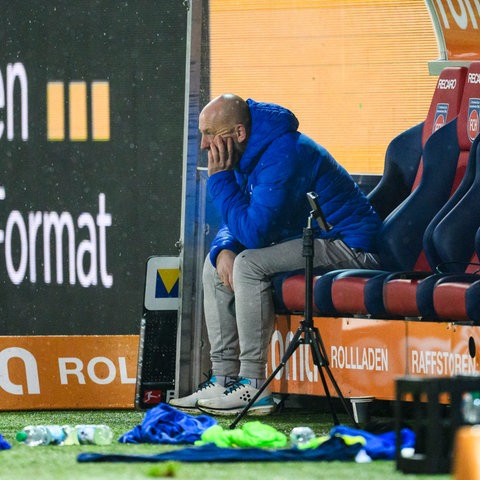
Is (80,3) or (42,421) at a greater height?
(80,3)

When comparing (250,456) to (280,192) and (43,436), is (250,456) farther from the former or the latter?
(280,192)

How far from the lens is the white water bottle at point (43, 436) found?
4.82 metres

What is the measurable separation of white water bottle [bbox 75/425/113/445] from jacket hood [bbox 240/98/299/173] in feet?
5.34

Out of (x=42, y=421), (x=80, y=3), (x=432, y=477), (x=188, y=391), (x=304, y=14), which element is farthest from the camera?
(x=80, y=3)

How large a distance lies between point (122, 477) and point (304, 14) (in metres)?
3.52

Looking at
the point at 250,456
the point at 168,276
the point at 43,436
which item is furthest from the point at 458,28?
the point at 250,456

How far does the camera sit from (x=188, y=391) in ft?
21.6

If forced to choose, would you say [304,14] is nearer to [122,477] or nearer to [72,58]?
[72,58]

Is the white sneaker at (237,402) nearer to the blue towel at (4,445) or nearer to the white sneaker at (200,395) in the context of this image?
the white sneaker at (200,395)

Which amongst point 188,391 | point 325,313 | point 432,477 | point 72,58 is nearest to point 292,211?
point 325,313

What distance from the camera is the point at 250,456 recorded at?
171 inches

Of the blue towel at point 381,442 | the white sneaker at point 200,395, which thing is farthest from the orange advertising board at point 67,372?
the blue towel at point 381,442

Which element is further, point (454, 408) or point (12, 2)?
point (12, 2)

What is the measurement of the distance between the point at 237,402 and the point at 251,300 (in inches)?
16.0
